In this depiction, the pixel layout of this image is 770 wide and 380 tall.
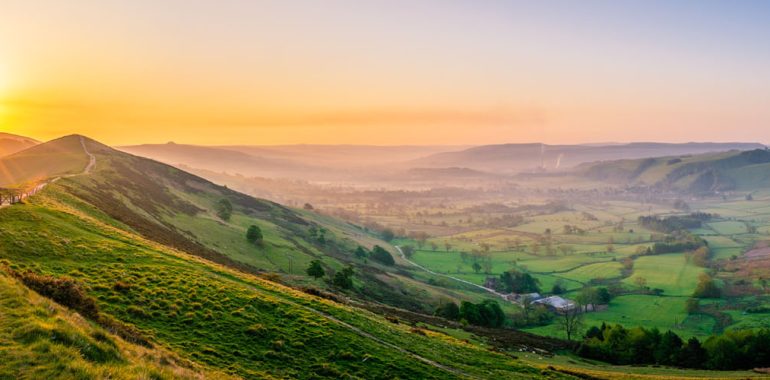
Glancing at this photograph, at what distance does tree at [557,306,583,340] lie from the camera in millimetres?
104562

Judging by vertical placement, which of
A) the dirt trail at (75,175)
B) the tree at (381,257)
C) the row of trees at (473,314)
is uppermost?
the dirt trail at (75,175)

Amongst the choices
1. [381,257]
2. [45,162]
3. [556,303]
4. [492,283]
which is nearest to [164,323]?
[556,303]

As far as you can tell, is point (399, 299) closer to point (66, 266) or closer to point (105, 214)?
point (105, 214)

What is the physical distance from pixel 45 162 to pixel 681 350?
563 ft

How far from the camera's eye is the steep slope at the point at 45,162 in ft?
420

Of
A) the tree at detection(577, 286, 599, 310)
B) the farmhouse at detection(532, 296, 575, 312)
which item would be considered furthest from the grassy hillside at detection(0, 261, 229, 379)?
the tree at detection(577, 286, 599, 310)

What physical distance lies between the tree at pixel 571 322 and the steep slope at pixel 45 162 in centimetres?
12564

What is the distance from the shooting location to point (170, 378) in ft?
66.0

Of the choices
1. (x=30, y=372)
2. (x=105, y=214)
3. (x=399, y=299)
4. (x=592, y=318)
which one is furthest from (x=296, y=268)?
(x=30, y=372)

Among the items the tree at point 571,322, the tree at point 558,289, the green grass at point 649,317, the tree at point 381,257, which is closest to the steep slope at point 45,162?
Result: the tree at point 381,257

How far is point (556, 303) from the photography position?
141 metres

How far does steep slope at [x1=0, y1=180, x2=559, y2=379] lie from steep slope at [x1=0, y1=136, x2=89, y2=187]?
89.6 meters

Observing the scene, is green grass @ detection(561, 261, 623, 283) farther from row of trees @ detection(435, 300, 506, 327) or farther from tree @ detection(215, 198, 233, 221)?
tree @ detection(215, 198, 233, 221)

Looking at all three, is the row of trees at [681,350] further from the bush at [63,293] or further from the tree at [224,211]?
the tree at [224,211]
